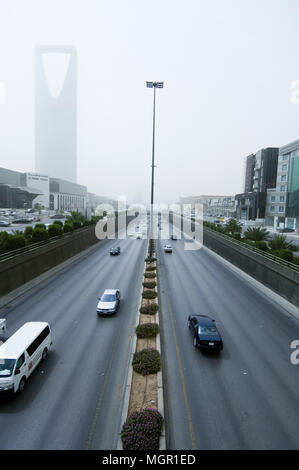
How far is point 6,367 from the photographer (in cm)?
1084

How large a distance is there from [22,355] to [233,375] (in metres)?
9.91

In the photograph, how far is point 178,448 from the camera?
8477mm

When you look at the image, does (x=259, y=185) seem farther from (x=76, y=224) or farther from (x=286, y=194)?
(x=76, y=224)

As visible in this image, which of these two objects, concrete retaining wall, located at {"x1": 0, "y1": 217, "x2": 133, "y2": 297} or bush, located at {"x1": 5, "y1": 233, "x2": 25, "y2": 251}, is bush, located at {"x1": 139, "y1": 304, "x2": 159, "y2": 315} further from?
bush, located at {"x1": 5, "y1": 233, "x2": 25, "y2": 251}

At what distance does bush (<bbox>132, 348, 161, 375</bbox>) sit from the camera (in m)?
12.0

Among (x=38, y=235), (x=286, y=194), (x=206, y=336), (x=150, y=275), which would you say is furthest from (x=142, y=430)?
(x=286, y=194)

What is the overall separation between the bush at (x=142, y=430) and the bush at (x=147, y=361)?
9.07 feet

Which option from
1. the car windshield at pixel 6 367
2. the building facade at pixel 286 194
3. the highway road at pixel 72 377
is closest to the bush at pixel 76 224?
the highway road at pixel 72 377

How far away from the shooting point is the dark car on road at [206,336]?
46.8 feet

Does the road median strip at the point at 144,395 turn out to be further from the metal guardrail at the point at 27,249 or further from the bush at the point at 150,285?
the metal guardrail at the point at 27,249

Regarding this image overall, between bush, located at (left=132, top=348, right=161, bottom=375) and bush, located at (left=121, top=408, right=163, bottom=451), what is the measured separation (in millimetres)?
2765
